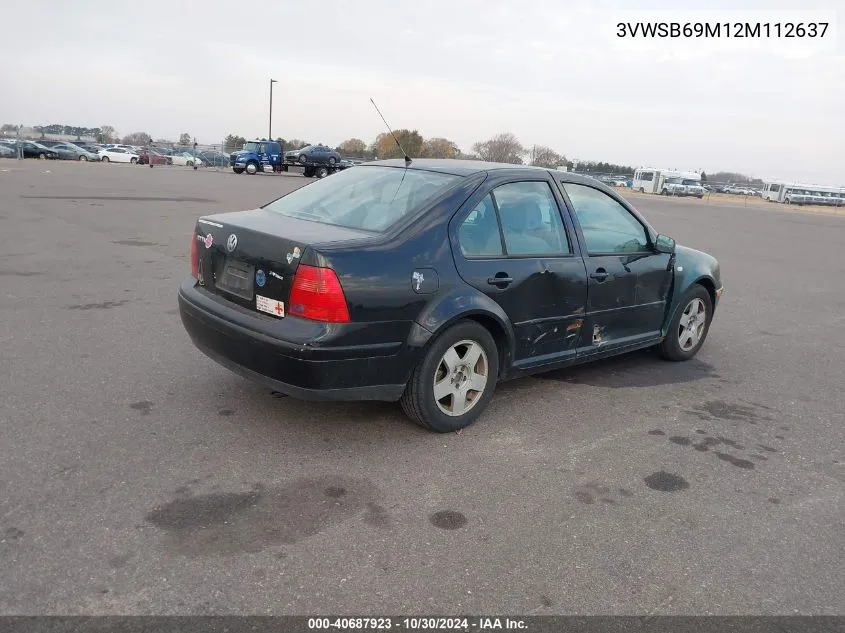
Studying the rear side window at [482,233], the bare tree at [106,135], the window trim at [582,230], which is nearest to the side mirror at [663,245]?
the window trim at [582,230]

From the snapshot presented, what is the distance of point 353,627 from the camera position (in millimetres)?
2465

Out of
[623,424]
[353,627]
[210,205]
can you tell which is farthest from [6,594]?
[210,205]

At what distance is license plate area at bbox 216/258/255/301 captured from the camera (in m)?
3.91

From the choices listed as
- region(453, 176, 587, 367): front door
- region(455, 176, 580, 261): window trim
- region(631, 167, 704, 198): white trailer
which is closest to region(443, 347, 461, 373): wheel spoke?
region(453, 176, 587, 367): front door

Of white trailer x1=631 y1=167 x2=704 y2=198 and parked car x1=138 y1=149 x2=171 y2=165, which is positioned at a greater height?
white trailer x1=631 y1=167 x2=704 y2=198

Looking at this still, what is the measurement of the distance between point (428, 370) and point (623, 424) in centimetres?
145

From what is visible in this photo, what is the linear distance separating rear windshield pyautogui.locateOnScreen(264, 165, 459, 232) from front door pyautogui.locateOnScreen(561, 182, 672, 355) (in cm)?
114

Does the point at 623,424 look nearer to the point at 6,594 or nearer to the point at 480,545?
the point at 480,545

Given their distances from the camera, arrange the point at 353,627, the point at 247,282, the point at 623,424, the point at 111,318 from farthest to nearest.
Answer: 1. the point at 111,318
2. the point at 623,424
3. the point at 247,282
4. the point at 353,627

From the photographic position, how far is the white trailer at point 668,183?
6041cm

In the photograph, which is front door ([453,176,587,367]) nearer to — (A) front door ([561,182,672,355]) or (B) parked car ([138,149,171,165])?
(A) front door ([561,182,672,355])

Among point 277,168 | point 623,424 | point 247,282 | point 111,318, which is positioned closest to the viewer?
point 247,282

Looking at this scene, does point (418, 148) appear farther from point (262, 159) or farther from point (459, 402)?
point (459, 402)

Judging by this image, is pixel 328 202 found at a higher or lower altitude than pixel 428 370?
higher
